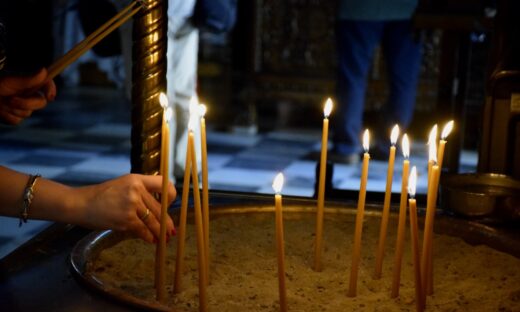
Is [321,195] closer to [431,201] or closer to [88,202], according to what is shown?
[431,201]

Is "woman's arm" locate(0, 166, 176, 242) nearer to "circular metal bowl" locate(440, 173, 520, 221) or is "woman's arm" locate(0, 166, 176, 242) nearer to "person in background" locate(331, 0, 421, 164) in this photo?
"circular metal bowl" locate(440, 173, 520, 221)

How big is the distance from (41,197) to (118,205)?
14 centimetres

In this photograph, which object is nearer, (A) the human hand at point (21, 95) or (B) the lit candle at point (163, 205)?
(B) the lit candle at point (163, 205)

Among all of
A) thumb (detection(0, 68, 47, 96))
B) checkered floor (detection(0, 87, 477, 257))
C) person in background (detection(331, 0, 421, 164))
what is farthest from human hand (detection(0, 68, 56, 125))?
person in background (detection(331, 0, 421, 164))

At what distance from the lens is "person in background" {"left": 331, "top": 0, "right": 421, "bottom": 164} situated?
5.56m

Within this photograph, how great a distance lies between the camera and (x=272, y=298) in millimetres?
1720

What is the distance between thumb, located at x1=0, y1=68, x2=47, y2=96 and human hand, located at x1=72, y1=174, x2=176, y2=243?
254 millimetres

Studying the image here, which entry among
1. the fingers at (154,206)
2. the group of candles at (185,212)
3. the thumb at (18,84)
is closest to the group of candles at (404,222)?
the group of candles at (185,212)

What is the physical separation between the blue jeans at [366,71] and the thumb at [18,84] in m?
4.05

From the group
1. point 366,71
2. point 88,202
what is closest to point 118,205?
point 88,202

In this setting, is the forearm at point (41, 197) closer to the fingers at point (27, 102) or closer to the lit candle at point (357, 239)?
the fingers at point (27, 102)

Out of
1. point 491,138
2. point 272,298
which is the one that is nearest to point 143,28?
point 272,298

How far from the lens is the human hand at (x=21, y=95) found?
1762 mm

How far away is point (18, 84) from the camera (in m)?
1.77
